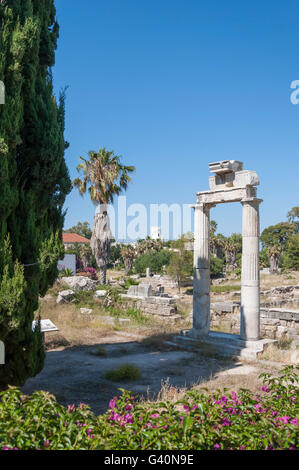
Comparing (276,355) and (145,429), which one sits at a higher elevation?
(145,429)

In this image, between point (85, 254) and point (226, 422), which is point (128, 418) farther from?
point (85, 254)

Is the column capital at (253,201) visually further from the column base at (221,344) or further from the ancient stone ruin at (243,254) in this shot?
the column base at (221,344)

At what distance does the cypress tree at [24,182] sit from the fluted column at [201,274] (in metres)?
6.09

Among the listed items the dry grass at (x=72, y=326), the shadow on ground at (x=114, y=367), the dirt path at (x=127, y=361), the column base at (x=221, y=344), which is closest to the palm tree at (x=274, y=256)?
the dry grass at (x=72, y=326)

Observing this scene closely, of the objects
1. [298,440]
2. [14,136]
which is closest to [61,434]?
[298,440]

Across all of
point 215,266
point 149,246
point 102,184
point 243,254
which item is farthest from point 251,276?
point 149,246

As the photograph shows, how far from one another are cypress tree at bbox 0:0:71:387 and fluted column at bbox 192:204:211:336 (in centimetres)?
609

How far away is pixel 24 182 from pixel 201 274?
278 inches

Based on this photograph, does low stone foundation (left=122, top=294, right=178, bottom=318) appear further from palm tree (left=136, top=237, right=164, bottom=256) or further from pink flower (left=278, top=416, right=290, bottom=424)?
palm tree (left=136, top=237, right=164, bottom=256)

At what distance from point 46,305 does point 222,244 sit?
37364mm

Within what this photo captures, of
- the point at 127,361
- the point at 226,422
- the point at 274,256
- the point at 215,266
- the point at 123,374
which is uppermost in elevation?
the point at 274,256

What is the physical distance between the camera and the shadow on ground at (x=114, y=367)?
739 cm

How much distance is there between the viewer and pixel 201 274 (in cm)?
1182
